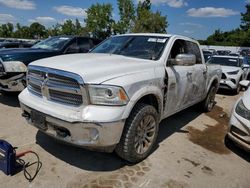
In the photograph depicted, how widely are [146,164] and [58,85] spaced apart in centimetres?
166

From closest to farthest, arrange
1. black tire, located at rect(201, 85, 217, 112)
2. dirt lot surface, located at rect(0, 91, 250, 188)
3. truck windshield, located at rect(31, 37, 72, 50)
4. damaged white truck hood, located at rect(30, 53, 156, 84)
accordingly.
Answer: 1. damaged white truck hood, located at rect(30, 53, 156, 84)
2. dirt lot surface, located at rect(0, 91, 250, 188)
3. black tire, located at rect(201, 85, 217, 112)
4. truck windshield, located at rect(31, 37, 72, 50)

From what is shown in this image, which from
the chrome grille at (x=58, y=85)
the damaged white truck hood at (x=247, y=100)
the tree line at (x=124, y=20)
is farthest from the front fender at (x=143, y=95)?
the tree line at (x=124, y=20)

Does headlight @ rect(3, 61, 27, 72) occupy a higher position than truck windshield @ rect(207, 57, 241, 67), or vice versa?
headlight @ rect(3, 61, 27, 72)

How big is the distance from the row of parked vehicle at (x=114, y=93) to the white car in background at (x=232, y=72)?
213 inches

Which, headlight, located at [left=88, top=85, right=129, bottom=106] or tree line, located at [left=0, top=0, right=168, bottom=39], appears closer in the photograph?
headlight, located at [left=88, top=85, right=129, bottom=106]

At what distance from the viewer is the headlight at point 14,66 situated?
5283 millimetres

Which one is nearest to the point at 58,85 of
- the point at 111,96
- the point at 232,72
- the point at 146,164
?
the point at 111,96

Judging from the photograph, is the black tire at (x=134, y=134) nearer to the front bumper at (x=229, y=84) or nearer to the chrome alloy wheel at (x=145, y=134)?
the chrome alloy wheel at (x=145, y=134)

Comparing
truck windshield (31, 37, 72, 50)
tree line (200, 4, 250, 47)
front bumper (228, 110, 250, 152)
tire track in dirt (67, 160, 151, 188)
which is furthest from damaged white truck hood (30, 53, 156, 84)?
tree line (200, 4, 250, 47)

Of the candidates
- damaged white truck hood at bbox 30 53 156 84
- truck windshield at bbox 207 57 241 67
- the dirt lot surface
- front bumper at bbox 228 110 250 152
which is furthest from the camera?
truck windshield at bbox 207 57 241 67

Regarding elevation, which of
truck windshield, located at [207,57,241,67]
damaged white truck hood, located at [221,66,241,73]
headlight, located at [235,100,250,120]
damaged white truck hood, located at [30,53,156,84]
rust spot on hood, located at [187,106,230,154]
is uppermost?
damaged white truck hood, located at [30,53,156,84]

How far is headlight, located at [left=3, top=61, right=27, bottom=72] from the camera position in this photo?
5.28 meters

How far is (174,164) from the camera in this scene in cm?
362

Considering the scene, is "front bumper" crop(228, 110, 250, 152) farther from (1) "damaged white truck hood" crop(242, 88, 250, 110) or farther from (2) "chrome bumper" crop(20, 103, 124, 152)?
(2) "chrome bumper" crop(20, 103, 124, 152)
